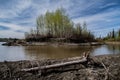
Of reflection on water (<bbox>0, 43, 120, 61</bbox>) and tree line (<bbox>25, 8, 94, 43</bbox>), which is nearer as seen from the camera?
reflection on water (<bbox>0, 43, 120, 61</bbox>)

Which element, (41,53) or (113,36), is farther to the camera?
(113,36)

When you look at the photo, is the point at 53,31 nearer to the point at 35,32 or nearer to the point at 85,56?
the point at 35,32

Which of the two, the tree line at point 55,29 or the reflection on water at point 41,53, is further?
the tree line at point 55,29

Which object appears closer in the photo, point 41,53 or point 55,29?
point 41,53

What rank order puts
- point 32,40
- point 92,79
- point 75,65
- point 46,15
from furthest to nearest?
1. point 46,15
2. point 32,40
3. point 75,65
4. point 92,79

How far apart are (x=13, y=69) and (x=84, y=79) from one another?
104 inches

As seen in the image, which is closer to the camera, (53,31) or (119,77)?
(119,77)

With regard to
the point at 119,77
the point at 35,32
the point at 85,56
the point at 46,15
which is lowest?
→ the point at 119,77

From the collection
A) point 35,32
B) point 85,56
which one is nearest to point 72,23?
point 35,32

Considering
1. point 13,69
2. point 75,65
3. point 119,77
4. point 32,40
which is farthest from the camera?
point 32,40

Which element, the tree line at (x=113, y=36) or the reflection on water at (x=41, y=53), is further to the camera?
the tree line at (x=113, y=36)

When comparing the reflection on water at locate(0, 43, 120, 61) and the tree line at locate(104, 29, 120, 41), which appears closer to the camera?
the reflection on water at locate(0, 43, 120, 61)

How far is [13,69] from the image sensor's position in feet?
20.4

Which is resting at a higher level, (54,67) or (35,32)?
(35,32)
